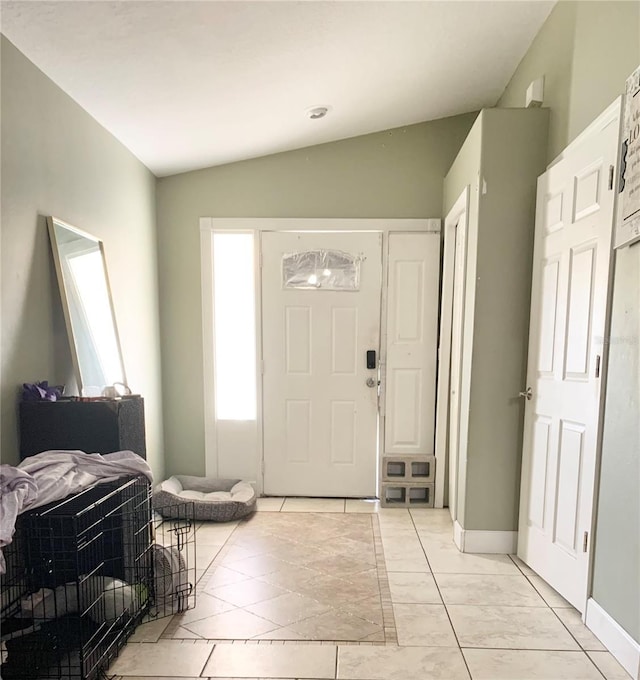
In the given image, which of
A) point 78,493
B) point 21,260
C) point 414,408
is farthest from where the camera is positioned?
point 414,408

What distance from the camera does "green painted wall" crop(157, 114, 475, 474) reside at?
3236 mm

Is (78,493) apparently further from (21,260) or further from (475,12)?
(475,12)

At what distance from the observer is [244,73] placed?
220 centimetres

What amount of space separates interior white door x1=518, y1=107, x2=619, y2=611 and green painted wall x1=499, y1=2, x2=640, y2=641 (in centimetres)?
8

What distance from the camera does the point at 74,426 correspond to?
190 cm

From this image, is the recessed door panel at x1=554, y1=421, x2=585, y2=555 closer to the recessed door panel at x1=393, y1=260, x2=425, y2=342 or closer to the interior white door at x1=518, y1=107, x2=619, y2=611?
the interior white door at x1=518, y1=107, x2=619, y2=611

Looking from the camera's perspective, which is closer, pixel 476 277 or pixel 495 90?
pixel 476 277

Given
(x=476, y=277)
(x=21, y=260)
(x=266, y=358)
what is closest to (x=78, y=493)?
(x=21, y=260)

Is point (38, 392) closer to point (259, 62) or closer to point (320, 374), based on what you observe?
point (259, 62)

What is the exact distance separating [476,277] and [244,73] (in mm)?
1579

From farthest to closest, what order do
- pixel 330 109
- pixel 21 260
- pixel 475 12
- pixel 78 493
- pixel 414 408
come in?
pixel 414 408, pixel 330 109, pixel 475 12, pixel 21 260, pixel 78 493

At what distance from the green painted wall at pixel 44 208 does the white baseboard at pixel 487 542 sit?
2238mm

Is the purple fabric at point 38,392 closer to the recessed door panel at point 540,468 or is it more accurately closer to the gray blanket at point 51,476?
the gray blanket at point 51,476

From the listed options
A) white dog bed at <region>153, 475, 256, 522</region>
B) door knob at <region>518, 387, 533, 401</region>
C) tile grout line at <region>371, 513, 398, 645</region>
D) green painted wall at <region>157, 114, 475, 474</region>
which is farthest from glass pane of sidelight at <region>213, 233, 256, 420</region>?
door knob at <region>518, 387, 533, 401</region>
